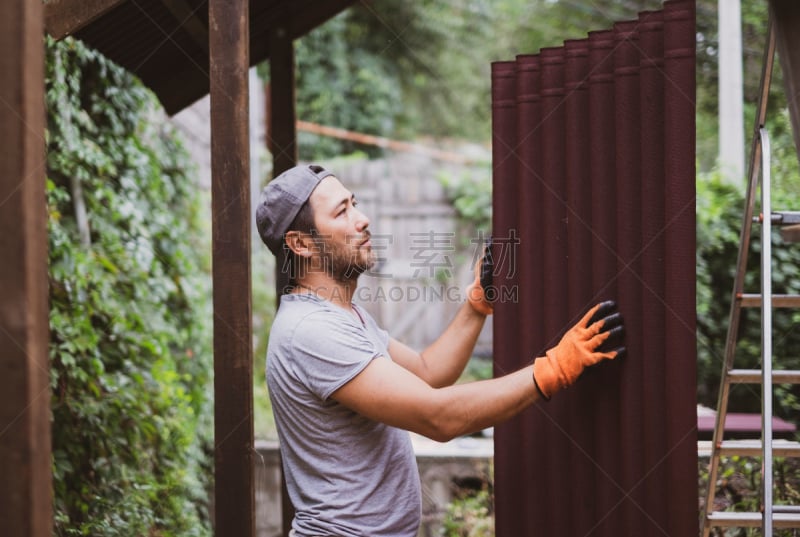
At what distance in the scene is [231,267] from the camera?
268 centimetres

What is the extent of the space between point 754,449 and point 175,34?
Result: 318 cm

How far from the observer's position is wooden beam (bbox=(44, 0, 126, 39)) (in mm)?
2908

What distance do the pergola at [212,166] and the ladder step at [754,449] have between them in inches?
70.8

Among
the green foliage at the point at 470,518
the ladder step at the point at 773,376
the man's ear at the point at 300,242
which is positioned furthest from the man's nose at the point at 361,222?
the green foliage at the point at 470,518

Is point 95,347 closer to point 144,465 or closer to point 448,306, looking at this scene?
point 144,465

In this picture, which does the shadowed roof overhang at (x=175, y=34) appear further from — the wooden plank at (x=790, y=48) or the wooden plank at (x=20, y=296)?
the wooden plank at (x=790, y=48)

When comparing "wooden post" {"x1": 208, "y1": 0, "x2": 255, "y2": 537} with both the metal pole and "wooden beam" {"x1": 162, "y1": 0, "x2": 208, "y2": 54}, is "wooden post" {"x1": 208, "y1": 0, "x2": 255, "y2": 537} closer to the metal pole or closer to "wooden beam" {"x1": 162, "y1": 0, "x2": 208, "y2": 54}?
"wooden beam" {"x1": 162, "y1": 0, "x2": 208, "y2": 54}

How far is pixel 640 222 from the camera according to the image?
2.53 meters

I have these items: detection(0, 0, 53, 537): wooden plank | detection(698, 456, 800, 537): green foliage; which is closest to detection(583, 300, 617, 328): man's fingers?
detection(0, 0, 53, 537): wooden plank

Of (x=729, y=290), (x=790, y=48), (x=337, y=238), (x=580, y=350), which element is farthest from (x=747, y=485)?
(x=729, y=290)

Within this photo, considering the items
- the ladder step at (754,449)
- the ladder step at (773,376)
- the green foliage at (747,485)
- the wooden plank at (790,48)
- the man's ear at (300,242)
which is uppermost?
the wooden plank at (790,48)

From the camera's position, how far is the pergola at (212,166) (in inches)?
65.8

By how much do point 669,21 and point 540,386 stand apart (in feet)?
3.86

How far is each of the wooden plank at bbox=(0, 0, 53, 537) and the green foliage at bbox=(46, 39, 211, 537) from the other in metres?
2.04
